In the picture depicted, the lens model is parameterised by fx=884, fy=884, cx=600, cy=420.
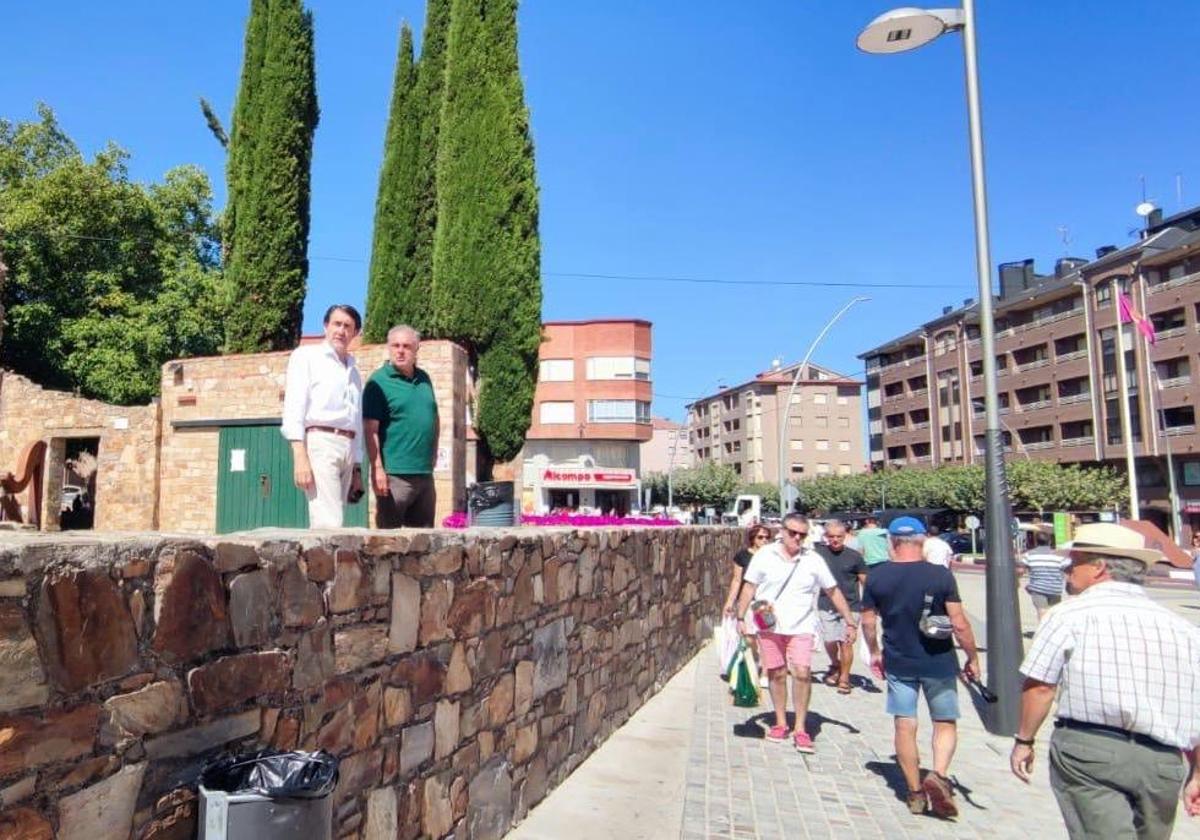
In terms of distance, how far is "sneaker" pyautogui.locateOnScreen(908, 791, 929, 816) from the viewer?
5.68m

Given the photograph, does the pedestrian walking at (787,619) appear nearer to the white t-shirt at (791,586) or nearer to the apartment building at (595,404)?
the white t-shirt at (791,586)

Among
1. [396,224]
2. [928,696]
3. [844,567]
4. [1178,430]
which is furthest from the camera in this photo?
[1178,430]

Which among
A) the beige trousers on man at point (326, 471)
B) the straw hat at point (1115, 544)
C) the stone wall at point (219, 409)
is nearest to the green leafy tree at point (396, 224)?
the stone wall at point (219, 409)

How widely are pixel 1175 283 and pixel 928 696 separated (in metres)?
51.7

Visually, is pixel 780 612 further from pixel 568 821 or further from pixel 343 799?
pixel 343 799

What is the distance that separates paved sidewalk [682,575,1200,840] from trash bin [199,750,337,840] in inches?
131

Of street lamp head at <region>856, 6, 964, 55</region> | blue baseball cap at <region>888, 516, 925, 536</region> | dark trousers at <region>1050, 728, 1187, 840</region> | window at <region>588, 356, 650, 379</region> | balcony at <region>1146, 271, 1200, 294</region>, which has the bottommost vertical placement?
dark trousers at <region>1050, 728, 1187, 840</region>

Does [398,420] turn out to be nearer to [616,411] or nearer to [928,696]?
[928,696]

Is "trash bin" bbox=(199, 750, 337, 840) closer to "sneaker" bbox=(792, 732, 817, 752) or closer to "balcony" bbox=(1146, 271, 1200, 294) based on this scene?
"sneaker" bbox=(792, 732, 817, 752)

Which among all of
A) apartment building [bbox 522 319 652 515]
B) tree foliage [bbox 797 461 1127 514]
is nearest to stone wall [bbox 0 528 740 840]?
apartment building [bbox 522 319 652 515]

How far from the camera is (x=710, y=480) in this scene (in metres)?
74.5

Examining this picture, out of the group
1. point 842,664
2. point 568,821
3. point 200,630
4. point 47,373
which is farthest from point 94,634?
point 47,373

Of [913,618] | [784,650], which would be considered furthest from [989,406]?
[913,618]

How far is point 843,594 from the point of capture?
1019 centimetres
